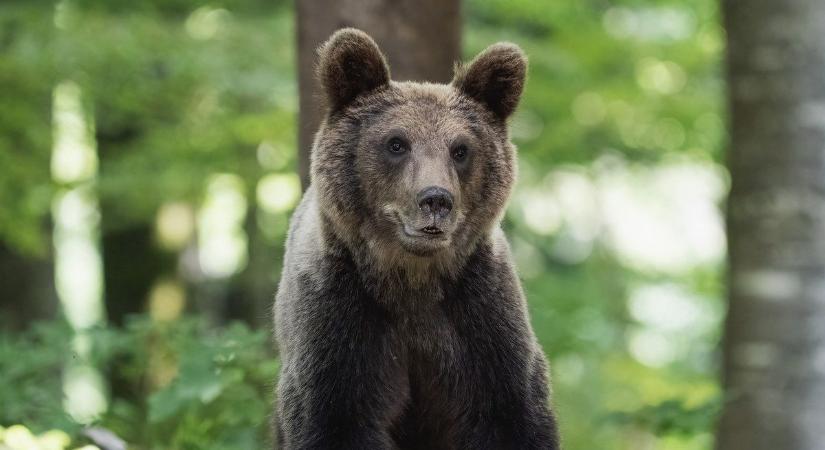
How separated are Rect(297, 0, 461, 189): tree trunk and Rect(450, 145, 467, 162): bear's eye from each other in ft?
6.61

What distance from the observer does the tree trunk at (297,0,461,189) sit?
5.97m

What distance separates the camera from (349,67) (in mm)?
4191

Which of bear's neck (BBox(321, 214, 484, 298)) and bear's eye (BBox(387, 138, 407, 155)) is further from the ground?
bear's eye (BBox(387, 138, 407, 155))

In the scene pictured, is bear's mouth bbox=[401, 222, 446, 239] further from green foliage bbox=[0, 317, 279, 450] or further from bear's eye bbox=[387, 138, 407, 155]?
green foliage bbox=[0, 317, 279, 450]

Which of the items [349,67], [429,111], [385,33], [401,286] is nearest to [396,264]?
[401,286]

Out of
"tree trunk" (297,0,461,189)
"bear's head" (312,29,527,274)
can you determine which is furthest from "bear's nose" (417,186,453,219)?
"tree trunk" (297,0,461,189)

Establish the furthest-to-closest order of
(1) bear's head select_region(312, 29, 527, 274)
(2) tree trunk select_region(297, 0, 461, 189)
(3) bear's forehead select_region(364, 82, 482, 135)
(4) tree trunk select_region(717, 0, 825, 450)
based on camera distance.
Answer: (4) tree trunk select_region(717, 0, 825, 450), (2) tree trunk select_region(297, 0, 461, 189), (3) bear's forehead select_region(364, 82, 482, 135), (1) bear's head select_region(312, 29, 527, 274)

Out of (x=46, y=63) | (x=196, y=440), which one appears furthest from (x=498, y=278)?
(x=46, y=63)

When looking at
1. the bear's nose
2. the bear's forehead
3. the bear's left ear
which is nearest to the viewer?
the bear's nose

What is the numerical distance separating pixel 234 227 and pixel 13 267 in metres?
3.82

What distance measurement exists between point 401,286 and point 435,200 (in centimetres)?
57

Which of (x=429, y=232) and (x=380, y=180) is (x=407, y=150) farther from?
(x=429, y=232)

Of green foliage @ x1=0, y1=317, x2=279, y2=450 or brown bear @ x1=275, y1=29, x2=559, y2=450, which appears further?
green foliage @ x1=0, y1=317, x2=279, y2=450

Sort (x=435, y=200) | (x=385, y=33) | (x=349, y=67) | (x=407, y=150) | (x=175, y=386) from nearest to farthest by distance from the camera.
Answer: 1. (x=435, y=200)
2. (x=407, y=150)
3. (x=349, y=67)
4. (x=175, y=386)
5. (x=385, y=33)
